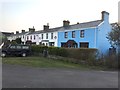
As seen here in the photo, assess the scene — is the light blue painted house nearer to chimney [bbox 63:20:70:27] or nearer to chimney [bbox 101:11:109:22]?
chimney [bbox 101:11:109:22]

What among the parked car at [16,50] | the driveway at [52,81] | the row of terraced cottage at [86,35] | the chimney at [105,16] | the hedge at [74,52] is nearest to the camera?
the driveway at [52,81]

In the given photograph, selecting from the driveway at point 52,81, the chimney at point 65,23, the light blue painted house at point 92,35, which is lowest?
the driveway at point 52,81

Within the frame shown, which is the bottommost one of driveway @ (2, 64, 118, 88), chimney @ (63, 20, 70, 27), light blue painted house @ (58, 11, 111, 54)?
driveway @ (2, 64, 118, 88)

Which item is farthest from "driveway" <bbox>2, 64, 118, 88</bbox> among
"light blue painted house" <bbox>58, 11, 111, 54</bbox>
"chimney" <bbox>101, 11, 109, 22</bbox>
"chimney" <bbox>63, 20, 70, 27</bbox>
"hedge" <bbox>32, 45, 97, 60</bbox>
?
"chimney" <bbox>63, 20, 70, 27</bbox>

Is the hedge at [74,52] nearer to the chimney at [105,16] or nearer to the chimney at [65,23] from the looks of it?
the chimney at [105,16]

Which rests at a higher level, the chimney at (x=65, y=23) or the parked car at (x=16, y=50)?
the chimney at (x=65, y=23)

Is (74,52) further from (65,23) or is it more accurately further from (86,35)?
(65,23)

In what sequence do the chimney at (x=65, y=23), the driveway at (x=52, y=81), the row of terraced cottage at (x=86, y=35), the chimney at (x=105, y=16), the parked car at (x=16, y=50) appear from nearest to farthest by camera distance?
the driveway at (x=52, y=81), the parked car at (x=16, y=50), the row of terraced cottage at (x=86, y=35), the chimney at (x=105, y=16), the chimney at (x=65, y=23)

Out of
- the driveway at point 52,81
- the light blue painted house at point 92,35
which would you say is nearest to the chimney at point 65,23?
the light blue painted house at point 92,35

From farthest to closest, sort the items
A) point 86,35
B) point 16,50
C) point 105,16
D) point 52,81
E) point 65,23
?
point 65,23
point 86,35
point 105,16
point 16,50
point 52,81

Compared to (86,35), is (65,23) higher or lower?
higher

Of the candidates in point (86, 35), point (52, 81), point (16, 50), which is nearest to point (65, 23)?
point (86, 35)

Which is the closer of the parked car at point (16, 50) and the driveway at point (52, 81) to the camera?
the driveway at point (52, 81)

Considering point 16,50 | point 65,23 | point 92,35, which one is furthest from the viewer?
point 65,23
